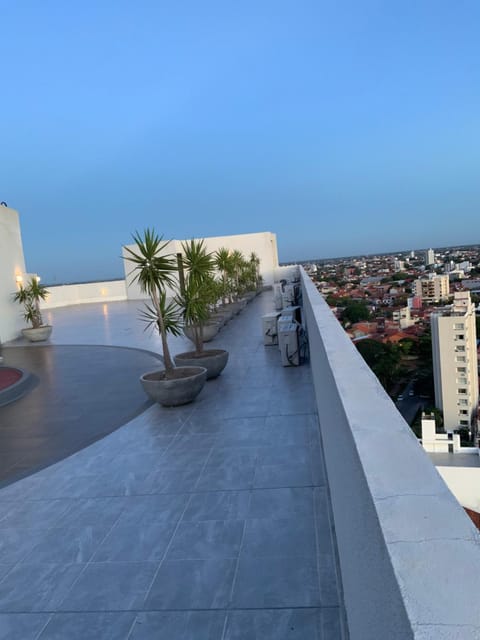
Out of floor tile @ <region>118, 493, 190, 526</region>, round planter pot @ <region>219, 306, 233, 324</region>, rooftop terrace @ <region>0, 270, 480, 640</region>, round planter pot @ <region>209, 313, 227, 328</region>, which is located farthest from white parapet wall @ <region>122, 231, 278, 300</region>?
floor tile @ <region>118, 493, 190, 526</region>

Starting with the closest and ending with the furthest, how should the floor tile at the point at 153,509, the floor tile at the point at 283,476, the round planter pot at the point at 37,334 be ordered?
the floor tile at the point at 153,509
the floor tile at the point at 283,476
the round planter pot at the point at 37,334

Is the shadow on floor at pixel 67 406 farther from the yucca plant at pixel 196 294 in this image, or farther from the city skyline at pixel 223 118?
the city skyline at pixel 223 118

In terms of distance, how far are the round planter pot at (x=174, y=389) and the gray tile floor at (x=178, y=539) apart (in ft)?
2.12

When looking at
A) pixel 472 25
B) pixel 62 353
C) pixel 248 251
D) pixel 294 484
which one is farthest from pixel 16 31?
pixel 294 484

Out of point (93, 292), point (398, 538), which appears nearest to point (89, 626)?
Result: point (398, 538)

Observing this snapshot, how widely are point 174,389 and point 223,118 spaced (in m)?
36.0

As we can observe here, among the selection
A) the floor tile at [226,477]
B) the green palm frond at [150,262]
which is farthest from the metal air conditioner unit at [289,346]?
the floor tile at [226,477]

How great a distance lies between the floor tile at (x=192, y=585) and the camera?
8.01ft

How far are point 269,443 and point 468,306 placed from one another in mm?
20589

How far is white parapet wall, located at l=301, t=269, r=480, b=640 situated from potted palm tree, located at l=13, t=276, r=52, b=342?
42.9 ft

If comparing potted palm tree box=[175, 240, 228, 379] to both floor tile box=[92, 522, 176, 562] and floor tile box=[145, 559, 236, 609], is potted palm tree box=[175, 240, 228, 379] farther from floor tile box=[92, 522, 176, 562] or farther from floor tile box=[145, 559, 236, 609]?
floor tile box=[145, 559, 236, 609]

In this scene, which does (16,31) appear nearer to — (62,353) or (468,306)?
(62,353)

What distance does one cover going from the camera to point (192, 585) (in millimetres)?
2576

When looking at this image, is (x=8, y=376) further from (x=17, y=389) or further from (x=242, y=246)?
(x=242, y=246)
